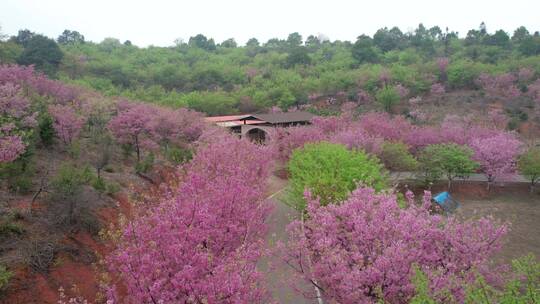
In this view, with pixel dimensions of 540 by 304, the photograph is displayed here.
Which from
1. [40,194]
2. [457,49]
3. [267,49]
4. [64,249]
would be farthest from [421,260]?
[267,49]

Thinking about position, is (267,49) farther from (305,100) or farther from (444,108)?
(444,108)

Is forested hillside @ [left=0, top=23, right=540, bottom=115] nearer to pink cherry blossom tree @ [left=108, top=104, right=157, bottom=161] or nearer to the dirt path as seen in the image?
pink cherry blossom tree @ [left=108, top=104, right=157, bottom=161]

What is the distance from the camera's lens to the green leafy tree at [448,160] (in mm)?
32125

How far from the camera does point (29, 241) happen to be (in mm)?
15477

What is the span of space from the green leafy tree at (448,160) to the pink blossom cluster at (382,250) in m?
21.6

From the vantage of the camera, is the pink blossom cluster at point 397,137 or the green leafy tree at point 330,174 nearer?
the green leafy tree at point 330,174

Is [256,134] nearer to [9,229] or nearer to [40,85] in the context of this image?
[40,85]

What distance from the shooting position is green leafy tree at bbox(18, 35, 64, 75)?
62.2m

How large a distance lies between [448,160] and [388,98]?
101ft

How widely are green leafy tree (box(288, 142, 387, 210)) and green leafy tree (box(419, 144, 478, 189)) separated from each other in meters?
10.6

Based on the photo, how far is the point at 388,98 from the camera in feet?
201

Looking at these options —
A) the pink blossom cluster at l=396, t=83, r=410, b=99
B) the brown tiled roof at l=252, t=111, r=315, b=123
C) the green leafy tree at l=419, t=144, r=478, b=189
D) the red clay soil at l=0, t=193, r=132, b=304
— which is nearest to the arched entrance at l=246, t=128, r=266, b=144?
the brown tiled roof at l=252, t=111, r=315, b=123

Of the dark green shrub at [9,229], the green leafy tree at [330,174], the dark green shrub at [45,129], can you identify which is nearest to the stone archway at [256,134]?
the green leafy tree at [330,174]

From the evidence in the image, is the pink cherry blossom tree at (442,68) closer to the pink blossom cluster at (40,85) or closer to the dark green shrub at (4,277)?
the pink blossom cluster at (40,85)
